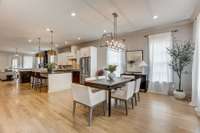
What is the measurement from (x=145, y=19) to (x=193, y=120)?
3.37m

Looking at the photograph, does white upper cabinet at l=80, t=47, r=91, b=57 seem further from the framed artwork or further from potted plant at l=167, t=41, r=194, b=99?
potted plant at l=167, t=41, r=194, b=99

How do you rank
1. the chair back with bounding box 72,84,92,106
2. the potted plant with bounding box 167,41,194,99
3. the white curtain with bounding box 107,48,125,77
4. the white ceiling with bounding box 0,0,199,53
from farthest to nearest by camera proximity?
the white curtain with bounding box 107,48,125,77, the potted plant with bounding box 167,41,194,99, the white ceiling with bounding box 0,0,199,53, the chair back with bounding box 72,84,92,106

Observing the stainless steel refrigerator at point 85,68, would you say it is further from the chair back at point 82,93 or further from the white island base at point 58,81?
the chair back at point 82,93

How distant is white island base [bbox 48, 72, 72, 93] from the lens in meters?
5.43

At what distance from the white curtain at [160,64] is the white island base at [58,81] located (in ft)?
13.2

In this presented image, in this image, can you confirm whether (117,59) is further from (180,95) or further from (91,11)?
(91,11)

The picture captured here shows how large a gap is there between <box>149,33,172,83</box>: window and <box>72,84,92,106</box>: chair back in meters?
3.69

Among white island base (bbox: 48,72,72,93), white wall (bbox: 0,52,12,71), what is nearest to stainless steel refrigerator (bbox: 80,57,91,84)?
white island base (bbox: 48,72,72,93)

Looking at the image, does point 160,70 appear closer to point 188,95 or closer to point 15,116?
point 188,95

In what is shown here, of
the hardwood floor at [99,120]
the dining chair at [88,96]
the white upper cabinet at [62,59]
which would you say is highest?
the white upper cabinet at [62,59]

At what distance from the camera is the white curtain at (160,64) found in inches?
190

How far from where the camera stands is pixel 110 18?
4.13 m

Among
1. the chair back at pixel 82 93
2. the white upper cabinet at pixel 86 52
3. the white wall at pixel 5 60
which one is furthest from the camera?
the white wall at pixel 5 60

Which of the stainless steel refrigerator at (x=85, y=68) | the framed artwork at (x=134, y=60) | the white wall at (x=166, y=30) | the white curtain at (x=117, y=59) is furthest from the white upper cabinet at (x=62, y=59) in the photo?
the framed artwork at (x=134, y=60)
